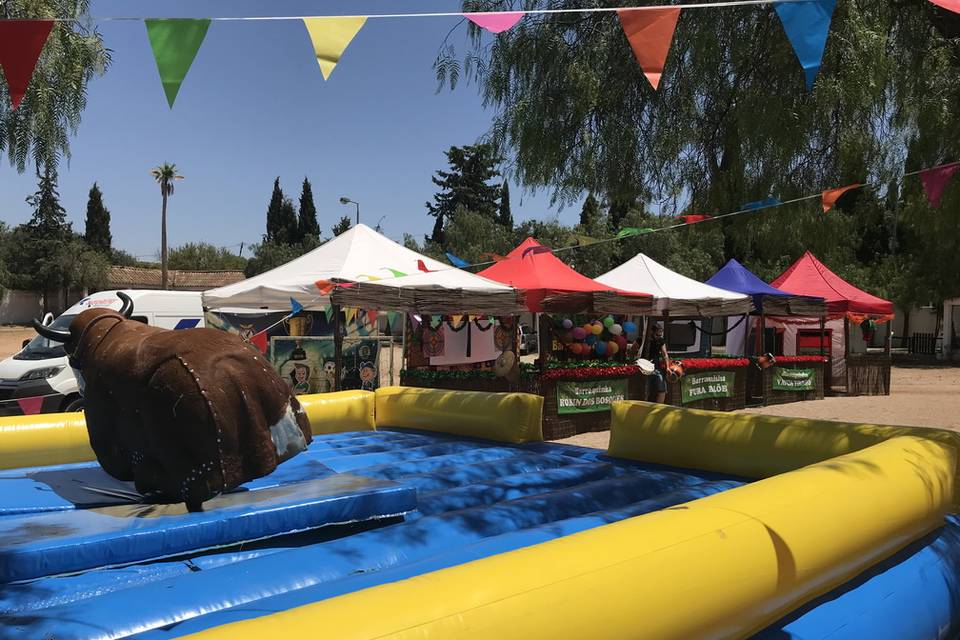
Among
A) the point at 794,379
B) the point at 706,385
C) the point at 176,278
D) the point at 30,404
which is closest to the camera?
the point at 30,404

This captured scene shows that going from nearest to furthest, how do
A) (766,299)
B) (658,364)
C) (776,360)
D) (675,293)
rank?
(658,364) < (675,293) < (766,299) < (776,360)

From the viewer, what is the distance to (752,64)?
6.61 meters

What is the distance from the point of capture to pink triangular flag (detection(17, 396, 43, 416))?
1016 cm

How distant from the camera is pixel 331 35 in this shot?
4719 mm

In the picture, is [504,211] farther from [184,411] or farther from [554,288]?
[184,411]

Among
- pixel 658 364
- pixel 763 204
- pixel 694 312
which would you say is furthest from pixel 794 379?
pixel 763 204

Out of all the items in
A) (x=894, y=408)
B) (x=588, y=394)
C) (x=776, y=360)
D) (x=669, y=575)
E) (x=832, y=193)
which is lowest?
(x=894, y=408)

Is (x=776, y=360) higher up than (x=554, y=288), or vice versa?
(x=554, y=288)

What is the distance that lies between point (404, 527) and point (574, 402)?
7.18 meters

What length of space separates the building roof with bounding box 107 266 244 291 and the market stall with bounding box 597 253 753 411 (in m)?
42.4

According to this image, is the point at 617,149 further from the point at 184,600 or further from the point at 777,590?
the point at 184,600

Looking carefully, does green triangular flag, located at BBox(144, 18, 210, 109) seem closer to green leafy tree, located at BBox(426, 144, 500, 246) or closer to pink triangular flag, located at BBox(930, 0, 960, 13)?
pink triangular flag, located at BBox(930, 0, 960, 13)

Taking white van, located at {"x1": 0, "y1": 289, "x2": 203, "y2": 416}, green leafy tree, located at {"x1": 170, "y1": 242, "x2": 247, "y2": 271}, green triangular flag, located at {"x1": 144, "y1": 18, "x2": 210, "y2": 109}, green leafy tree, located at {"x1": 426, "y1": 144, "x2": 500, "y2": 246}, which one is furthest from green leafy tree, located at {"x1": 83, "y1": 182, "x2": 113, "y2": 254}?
green triangular flag, located at {"x1": 144, "y1": 18, "x2": 210, "y2": 109}

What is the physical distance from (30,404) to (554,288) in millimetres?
7976
